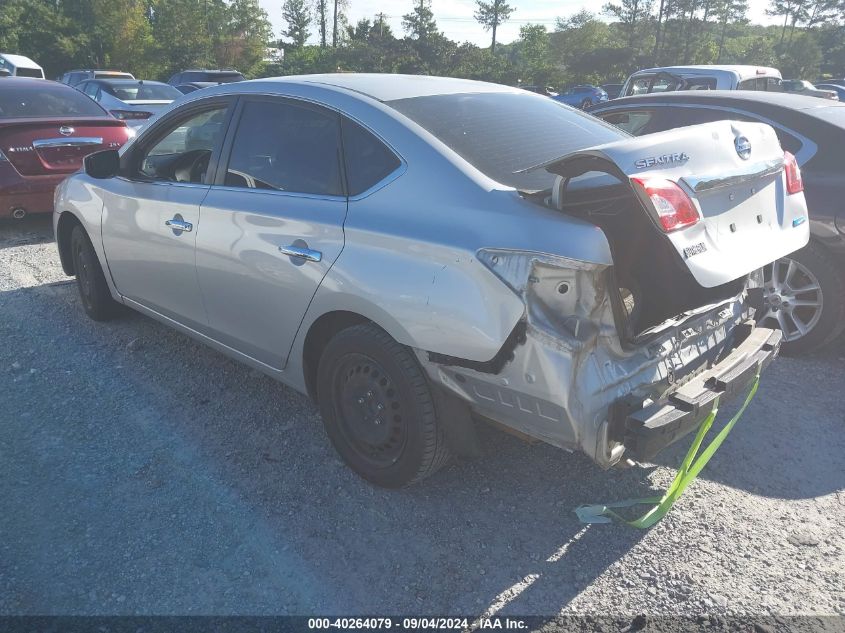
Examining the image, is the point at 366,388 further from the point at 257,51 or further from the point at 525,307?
the point at 257,51

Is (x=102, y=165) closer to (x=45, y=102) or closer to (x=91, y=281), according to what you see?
(x=91, y=281)

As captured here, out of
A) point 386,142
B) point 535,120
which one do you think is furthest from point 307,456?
point 535,120

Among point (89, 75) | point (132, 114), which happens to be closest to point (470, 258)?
point (132, 114)

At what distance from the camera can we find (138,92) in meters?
13.4

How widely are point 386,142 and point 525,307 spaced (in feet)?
3.36

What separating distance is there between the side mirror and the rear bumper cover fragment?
3.47 meters

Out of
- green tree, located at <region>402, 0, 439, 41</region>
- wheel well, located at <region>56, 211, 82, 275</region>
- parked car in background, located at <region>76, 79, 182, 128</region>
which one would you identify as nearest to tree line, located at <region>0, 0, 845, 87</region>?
green tree, located at <region>402, 0, 439, 41</region>

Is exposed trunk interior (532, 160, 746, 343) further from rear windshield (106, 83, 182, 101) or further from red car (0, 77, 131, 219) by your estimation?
rear windshield (106, 83, 182, 101)

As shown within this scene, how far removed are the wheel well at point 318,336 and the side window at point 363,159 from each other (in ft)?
1.75

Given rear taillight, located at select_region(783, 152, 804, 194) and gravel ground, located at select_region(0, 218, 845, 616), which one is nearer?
gravel ground, located at select_region(0, 218, 845, 616)

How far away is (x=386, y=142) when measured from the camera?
286cm

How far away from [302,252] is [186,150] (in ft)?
5.48

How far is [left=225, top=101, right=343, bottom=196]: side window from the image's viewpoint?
3.07m

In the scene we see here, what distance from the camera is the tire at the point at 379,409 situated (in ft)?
8.89
